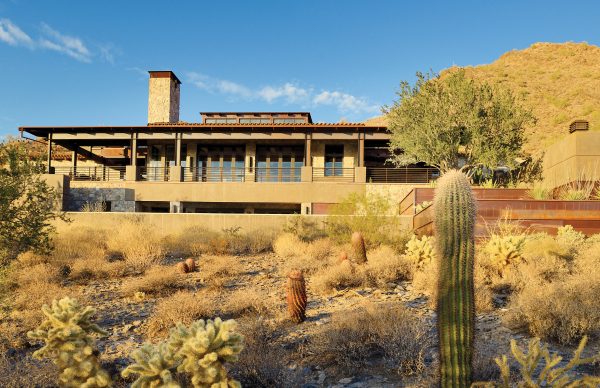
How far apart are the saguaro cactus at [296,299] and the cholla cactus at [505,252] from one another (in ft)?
15.7

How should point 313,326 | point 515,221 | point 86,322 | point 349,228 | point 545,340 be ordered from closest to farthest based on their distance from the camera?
point 86,322 < point 545,340 < point 313,326 < point 515,221 < point 349,228

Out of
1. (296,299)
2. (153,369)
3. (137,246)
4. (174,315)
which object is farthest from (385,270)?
(153,369)

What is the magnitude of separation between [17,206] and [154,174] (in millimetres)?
16929

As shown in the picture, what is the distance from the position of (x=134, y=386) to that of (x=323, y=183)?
20775 millimetres

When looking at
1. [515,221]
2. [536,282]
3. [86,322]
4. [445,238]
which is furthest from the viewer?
[515,221]

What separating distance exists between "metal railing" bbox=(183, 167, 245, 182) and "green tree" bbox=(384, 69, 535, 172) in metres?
10.3

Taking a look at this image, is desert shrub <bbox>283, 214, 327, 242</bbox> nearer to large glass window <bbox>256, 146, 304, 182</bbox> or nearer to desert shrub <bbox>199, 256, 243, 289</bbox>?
desert shrub <bbox>199, 256, 243, 289</bbox>

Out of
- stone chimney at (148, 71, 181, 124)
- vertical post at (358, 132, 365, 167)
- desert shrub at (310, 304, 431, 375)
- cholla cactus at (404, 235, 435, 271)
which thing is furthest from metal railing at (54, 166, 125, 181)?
desert shrub at (310, 304, 431, 375)

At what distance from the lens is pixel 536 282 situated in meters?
8.30

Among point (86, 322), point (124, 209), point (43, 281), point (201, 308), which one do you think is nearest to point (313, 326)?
point (201, 308)

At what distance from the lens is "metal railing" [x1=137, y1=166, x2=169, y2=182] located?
2647 cm

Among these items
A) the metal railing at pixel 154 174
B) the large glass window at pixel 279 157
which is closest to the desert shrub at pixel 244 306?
the large glass window at pixel 279 157

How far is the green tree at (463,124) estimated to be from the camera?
19609mm

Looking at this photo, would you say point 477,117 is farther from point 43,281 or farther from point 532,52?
point 532,52
